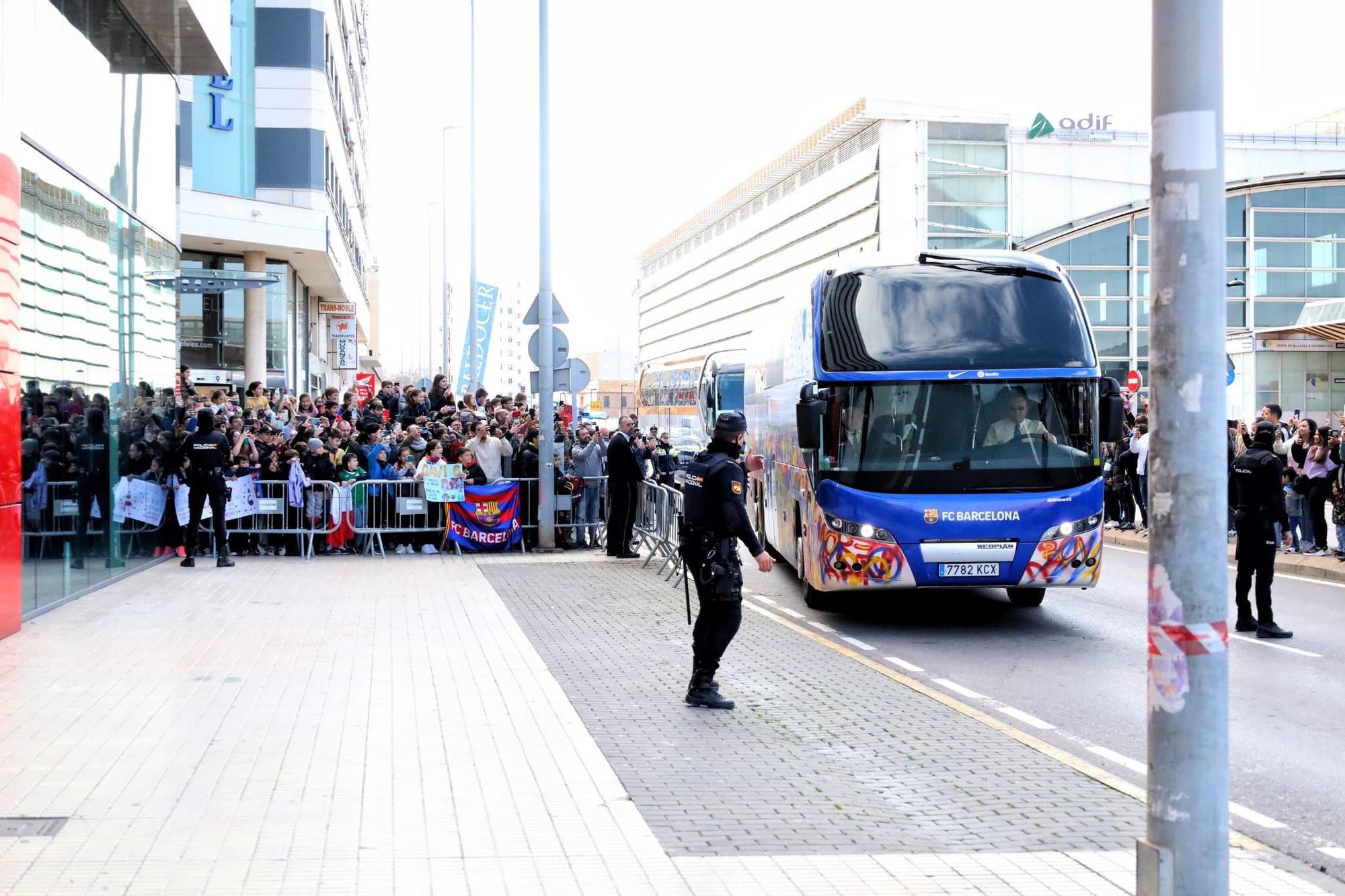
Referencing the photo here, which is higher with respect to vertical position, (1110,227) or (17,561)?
(1110,227)

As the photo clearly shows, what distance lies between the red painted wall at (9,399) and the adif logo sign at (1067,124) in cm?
6550

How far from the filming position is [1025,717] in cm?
904

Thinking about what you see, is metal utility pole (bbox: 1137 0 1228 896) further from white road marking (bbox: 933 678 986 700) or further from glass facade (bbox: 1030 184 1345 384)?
glass facade (bbox: 1030 184 1345 384)

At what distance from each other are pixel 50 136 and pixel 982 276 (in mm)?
8607

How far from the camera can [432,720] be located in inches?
330

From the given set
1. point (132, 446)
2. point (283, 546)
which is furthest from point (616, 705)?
point (283, 546)

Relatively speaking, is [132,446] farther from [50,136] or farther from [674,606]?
[674,606]

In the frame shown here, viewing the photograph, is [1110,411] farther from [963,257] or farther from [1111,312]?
[1111,312]

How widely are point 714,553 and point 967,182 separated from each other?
216ft

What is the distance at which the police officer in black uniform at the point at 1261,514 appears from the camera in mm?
11977

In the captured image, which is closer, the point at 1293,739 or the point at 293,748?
the point at 293,748

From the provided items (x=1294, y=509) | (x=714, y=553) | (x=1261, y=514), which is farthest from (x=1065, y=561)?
(x=1294, y=509)

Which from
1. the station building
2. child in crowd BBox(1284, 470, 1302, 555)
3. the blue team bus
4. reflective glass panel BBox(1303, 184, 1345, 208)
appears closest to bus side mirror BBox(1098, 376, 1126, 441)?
the blue team bus

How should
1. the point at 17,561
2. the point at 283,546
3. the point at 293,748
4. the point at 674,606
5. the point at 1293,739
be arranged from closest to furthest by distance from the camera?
1. the point at 293,748
2. the point at 1293,739
3. the point at 17,561
4. the point at 674,606
5. the point at 283,546
